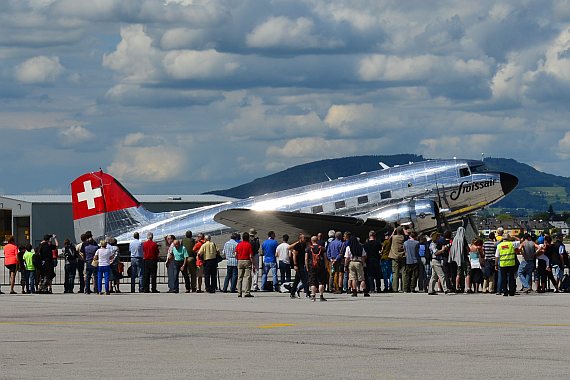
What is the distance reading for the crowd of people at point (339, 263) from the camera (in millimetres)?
26938

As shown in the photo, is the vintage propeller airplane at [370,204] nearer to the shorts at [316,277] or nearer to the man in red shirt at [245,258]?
the man in red shirt at [245,258]

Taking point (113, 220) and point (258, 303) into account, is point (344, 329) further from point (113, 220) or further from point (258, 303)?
point (113, 220)

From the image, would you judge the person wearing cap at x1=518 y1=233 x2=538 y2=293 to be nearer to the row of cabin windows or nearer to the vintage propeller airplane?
the vintage propeller airplane

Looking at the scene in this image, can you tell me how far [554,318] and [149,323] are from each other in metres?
7.20

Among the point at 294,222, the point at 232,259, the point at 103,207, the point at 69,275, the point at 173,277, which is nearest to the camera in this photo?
the point at 232,259

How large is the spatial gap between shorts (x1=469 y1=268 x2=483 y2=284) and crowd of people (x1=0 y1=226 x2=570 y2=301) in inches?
1.0

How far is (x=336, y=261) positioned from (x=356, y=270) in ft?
5.66

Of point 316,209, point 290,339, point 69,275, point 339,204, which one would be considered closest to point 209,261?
point 69,275

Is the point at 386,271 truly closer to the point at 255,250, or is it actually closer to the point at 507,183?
the point at 255,250

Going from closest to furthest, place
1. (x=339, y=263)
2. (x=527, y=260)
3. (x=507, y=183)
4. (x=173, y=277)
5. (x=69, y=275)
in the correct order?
(x=527, y=260), (x=339, y=263), (x=69, y=275), (x=173, y=277), (x=507, y=183)

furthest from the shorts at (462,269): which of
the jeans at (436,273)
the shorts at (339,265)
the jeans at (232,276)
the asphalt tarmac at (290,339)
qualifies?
the jeans at (232,276)

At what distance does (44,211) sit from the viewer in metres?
104

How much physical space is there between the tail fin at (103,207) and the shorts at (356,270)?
650 inches

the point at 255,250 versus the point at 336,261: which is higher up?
the point at 255,250
